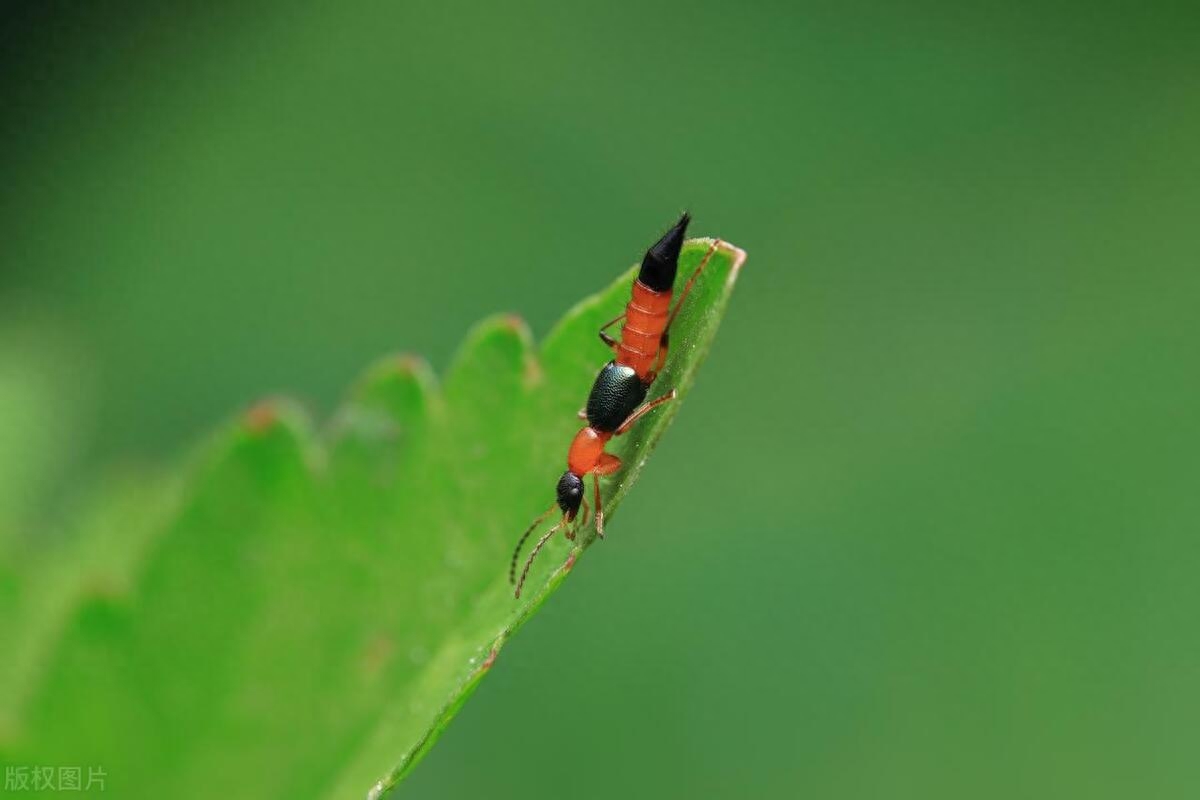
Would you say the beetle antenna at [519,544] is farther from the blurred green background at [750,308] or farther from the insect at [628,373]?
the blurred green background at [750,308]

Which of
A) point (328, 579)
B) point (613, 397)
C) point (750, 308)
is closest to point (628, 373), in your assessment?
point (613, 397)

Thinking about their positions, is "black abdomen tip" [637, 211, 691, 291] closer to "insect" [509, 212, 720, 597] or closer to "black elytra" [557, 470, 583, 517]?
"insect" [509, 212, 720, 597]

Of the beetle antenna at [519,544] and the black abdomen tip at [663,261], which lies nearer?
A: the beetle antenna at [519,544]

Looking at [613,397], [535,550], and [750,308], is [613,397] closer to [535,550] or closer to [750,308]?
[535,550]

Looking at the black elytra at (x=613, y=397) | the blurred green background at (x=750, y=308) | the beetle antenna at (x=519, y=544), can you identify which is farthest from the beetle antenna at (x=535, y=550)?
the blurred green background at (x=750, y=308)

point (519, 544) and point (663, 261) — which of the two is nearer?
point (519, 544)

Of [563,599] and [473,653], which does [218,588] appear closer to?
[473,653]

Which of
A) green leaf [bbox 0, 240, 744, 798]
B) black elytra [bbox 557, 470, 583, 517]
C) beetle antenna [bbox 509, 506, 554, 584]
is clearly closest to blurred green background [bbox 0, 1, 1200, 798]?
green leaf [bbox 0, 240, 744, 798]
